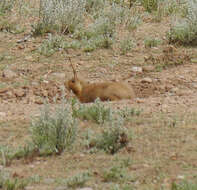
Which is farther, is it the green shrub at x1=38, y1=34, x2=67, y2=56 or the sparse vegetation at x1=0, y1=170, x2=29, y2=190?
the green shrub at x1=38, y1=34, x2=67, y2=56

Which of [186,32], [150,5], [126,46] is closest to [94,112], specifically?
[126,46]

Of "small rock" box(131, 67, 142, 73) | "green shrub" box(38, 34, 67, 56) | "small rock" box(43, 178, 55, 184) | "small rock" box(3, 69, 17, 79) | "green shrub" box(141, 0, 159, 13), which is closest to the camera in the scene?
"small rock" box(43, 178, 55, 184)

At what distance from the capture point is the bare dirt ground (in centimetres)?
456

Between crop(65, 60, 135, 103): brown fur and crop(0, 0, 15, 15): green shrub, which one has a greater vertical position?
crop(0, 0, 15, 15): green shrub

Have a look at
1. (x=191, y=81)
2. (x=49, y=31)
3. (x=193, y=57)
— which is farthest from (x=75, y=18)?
(x=191, y=81)

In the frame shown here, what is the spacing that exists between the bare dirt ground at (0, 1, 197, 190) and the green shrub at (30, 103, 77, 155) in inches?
3.9

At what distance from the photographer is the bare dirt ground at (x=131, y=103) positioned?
4562 millimetres

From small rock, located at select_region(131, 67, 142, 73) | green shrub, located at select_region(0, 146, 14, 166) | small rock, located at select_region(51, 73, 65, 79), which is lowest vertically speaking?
small rock, located at select_region(51, 73, 65, 79)

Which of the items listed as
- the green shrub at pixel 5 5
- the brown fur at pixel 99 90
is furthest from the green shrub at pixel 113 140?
the green shrub at pixel 5 5

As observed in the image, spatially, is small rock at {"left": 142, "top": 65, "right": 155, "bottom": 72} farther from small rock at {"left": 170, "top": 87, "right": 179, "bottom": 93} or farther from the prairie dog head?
the prairie dog head

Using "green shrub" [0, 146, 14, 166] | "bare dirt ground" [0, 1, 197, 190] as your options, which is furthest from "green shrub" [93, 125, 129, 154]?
"green shrub" [0, 146, 14, 166]

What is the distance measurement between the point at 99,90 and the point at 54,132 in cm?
192

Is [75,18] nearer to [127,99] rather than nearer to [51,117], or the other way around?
[127,99]

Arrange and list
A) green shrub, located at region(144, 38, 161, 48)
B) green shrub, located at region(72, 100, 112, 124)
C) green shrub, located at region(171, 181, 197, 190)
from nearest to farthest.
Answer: green shrub, located at region(171, 181, 197, 190)
green shrub, located at region(72, 100, 112, 124)
green shrub, located at region(144, 38, 161, 48)
